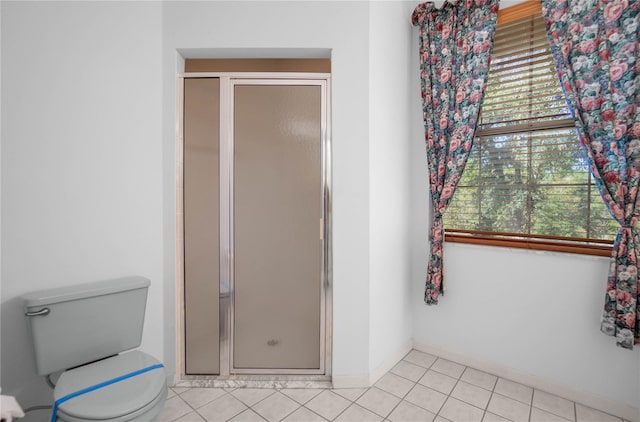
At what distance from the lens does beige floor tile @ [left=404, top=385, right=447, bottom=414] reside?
6.09 feet

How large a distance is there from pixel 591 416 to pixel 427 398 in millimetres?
912

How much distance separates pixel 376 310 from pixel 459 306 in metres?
0.72

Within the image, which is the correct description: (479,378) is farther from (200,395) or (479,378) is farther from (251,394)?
(200,395)

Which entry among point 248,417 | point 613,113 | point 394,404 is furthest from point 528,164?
point 248,417

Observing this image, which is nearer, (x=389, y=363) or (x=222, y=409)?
(x=222, y=409)

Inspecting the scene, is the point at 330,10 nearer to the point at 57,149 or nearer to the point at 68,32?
the point at 68,32

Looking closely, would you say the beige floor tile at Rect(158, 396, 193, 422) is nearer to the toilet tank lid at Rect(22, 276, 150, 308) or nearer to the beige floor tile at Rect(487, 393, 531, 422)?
the toilet tank lid at Rect(22, 276, 150, 308)

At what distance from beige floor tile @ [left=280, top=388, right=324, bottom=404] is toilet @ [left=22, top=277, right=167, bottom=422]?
84 cm

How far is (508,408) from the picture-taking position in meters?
Result: 1.84

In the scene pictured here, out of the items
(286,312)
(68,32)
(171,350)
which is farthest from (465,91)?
(171,350)

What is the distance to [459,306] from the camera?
2.35m

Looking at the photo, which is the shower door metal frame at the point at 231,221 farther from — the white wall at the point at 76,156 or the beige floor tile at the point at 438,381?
the beige floor tile at the point at 438,381

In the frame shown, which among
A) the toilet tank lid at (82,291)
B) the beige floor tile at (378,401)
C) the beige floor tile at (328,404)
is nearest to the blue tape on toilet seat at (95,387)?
the toilet tank lid at (82,291)

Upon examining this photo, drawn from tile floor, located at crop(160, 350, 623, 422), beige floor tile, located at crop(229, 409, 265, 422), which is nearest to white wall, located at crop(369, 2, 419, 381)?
tile floor, located at crop(160, 350, 623, 422)
